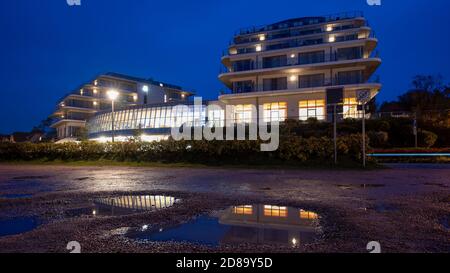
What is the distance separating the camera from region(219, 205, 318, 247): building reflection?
5457 millimetres

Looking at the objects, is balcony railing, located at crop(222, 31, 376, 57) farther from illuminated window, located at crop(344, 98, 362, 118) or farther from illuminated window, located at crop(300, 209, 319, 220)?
illuminated window, located at crop(300, 209, 319, 220)

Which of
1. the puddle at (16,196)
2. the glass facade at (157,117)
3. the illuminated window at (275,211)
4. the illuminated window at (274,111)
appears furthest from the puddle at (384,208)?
the glass facade at (157,117)

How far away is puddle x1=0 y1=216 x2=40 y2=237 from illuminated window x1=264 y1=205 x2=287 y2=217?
16.5 feet

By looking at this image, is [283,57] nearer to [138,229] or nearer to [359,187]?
[359,187]

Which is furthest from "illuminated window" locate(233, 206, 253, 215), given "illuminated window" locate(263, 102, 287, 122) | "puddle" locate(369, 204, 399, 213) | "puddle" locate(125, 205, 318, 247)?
"illuminated window" locate(263, 102, 287, 122)

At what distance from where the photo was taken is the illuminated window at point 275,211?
7.44 m

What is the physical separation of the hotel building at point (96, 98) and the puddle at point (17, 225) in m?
71.3

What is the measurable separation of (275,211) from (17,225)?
5676 millimetres

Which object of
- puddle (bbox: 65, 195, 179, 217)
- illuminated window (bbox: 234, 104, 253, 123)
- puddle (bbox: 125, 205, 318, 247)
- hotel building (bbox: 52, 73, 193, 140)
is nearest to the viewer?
puddle (bbox: 125, 205, 318, 247)

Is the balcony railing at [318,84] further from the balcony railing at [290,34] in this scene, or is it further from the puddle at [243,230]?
the puddle at [243,230]

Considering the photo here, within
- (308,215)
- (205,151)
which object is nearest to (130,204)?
(308,215)

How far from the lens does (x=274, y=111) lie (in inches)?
1971

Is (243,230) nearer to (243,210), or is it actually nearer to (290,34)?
(243,210)
